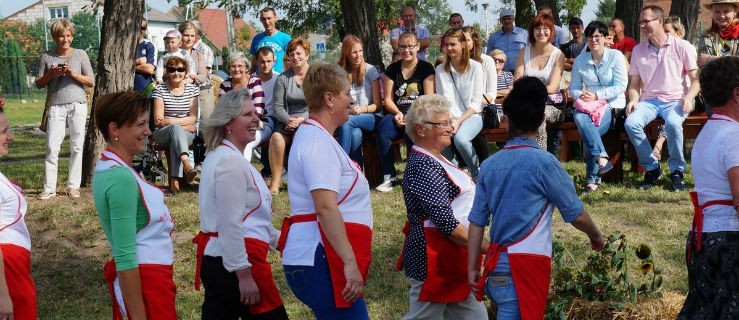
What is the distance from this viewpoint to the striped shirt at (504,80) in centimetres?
1248

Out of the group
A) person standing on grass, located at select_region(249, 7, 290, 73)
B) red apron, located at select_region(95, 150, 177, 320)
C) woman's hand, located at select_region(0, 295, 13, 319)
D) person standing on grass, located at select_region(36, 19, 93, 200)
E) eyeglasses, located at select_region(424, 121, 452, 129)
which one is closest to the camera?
woman's hand, located at select_region(0, 295, 13, 319)

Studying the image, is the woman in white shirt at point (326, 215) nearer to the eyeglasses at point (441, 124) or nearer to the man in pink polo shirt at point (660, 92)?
the eyeglasses at point (441, 124)

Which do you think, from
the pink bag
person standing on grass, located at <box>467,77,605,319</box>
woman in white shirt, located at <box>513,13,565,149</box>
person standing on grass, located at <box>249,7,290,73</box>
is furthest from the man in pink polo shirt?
person standing on grass, located at <box>467,77,605,319</box>

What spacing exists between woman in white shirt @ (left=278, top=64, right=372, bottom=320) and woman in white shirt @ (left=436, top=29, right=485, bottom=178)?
586 cm

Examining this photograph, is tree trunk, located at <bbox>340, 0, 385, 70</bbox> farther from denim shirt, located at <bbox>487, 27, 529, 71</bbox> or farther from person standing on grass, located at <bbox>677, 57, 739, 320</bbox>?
person standing on grass, located at <bbox>677, 57, 739, 320</bbox>

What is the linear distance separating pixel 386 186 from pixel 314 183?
6.34m

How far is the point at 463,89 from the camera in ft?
33.3

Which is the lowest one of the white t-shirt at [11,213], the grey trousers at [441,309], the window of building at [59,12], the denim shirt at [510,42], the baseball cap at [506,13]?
the grey trousers at [441,309]

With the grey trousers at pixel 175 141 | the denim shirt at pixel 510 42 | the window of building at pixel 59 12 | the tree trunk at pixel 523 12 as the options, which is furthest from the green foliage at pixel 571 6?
the window of building at pixel 59 12

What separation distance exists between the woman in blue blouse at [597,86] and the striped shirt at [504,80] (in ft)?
6.43

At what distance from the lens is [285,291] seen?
23.9 ft

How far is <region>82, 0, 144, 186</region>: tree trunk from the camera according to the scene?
11.0m

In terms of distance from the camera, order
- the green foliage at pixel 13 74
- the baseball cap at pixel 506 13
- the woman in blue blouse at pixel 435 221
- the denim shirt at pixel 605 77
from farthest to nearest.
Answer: the green foliage at pixel 13 74, the baseball cap at pixel 506 13, the denim shirt at pixel 605 77, the woman in blue blouse at pixel 435 221

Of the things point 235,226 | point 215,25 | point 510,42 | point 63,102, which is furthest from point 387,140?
Result: point 215,25
